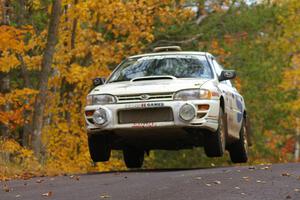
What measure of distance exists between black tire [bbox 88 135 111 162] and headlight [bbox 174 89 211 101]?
4.59ft

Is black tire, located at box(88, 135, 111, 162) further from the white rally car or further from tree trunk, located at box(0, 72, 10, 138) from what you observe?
A: tree trunk, located at box(0, 72, 10, 138)

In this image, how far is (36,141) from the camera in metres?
17.6

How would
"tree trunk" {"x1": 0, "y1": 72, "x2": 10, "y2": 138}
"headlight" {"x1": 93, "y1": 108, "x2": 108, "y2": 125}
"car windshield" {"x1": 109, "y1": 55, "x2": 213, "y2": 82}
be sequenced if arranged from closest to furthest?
"headlight" {"x1": 93, "y1": 108, "x2": 108, "y2": 125}, "car windshield" {"x1": 109, "y1": 55, "x2": 213, "y2": 82}, "tree trunk" {"x1": 0, "y1": 72, "x2": 10, "y2": 138}

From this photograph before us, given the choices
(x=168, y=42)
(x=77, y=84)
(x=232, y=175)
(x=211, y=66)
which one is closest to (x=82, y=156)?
(x=77, y=84)

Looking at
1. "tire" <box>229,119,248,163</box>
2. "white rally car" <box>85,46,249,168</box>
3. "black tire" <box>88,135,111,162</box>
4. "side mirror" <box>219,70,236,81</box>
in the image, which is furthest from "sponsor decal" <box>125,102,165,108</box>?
"tire" <box>229,119,248,163</box>

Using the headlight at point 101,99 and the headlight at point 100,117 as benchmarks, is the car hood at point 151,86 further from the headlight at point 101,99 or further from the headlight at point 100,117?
the headlight at point 100,117

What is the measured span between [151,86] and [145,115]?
0.43 m

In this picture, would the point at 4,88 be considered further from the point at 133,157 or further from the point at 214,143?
the point at 214,143

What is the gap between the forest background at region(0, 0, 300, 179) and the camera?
721 inches

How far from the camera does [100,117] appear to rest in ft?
40.8

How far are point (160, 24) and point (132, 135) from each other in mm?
18577

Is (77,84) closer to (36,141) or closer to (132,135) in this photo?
(36,141)

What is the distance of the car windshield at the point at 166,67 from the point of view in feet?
43.8

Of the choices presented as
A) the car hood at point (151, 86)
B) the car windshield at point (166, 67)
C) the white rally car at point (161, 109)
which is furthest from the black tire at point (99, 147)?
the car windshield at point (166, 67)
